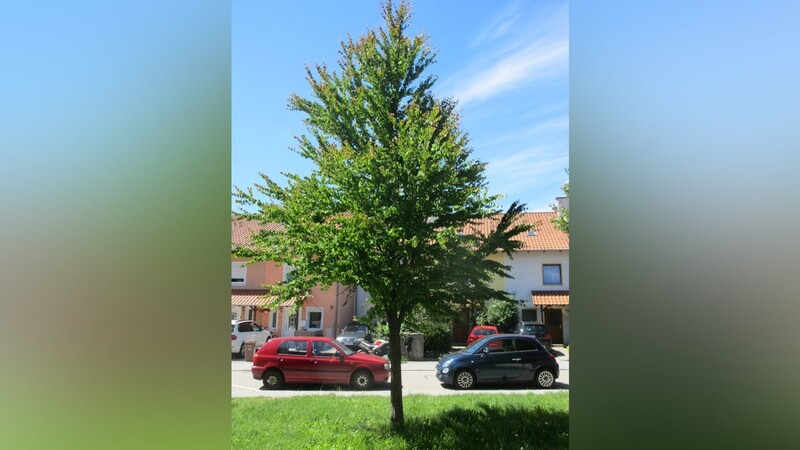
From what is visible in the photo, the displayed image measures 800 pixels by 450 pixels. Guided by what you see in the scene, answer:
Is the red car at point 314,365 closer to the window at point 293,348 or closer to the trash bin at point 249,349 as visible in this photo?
the window at point 293,348

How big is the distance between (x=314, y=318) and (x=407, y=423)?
57.2 feet

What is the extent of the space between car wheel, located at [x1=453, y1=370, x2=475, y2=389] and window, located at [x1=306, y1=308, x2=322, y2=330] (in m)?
13.4

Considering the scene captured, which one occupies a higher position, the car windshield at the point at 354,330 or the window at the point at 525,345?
the window at the point at 525,345

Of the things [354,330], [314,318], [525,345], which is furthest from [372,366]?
[314,318]

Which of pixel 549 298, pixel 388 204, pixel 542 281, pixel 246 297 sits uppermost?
pixel 388 204

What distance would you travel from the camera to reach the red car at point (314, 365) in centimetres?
1141

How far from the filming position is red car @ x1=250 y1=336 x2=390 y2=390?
11406 millimetres

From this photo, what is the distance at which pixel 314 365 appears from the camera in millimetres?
11398

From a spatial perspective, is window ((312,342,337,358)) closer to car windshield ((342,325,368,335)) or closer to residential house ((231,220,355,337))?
car windshield ((342,325,368,335))

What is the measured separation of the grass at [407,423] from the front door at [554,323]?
14.9 metres

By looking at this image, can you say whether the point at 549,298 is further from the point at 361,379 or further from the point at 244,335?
the point at 361,379

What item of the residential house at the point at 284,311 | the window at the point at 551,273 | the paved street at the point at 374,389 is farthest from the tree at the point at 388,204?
the window at the point at 551,273
